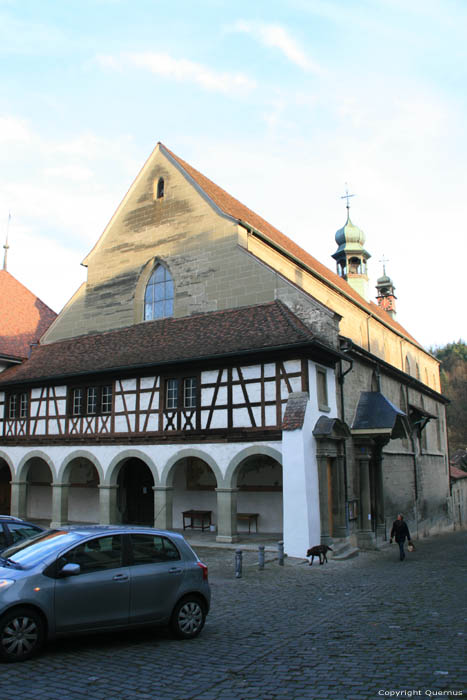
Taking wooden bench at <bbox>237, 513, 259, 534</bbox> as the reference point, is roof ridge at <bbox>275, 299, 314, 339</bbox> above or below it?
above

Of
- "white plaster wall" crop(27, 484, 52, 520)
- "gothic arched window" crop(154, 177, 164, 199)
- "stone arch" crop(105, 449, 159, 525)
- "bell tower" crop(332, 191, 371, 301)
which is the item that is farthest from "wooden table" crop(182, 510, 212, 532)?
"bell tower" crop(332, 191, 371, 301)

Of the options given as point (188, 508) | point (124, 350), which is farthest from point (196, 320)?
point (188, 508)

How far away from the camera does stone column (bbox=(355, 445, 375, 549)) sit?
19.0 m

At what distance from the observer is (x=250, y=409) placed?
17047 millimetres

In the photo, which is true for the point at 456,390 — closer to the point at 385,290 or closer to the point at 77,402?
the point at 385,290

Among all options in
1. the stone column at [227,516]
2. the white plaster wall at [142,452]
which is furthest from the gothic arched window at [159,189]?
the stone column at [227,516]

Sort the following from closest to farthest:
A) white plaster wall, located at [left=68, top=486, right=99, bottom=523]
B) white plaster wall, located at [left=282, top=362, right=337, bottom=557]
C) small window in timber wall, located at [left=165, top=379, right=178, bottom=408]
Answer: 1. white plaster wall, located at [left=282, top=362, right=337, bottom=557]
2. small window in timber wall, located at [left=165, top=379, right=178, bottom=408]
3. white plaster wall, located at [left=68, top=486, right=99, bottom=523]

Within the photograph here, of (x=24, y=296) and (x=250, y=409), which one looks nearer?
(x=250, y=409)

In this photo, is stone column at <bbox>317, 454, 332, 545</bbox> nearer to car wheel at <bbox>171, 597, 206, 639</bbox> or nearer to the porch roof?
the porch roof

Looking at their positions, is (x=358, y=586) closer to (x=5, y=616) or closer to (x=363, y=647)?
(x=363, y=647)

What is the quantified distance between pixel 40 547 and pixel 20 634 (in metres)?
1.12

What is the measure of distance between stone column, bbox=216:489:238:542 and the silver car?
9111 millimetres

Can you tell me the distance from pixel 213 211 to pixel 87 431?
8876 mm

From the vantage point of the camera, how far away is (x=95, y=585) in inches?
269
